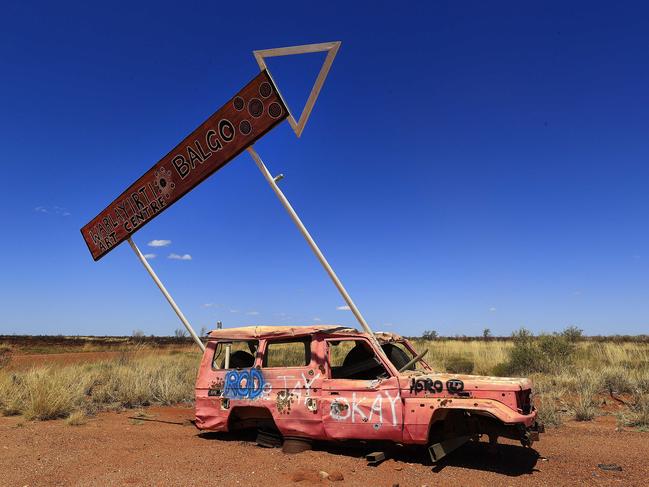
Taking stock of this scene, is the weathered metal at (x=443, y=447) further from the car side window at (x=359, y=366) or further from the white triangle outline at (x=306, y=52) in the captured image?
the white triangle outline at (x=306, y=52)

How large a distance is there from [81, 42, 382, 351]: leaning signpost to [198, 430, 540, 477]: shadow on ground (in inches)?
56.6

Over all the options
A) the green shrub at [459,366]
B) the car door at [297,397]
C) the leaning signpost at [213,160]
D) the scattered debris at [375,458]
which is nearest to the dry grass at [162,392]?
the green shrub at [459,366]

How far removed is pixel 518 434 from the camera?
17.5 ft

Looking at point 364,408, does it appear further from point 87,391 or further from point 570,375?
point 570,375

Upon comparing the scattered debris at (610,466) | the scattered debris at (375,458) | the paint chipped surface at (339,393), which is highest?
the paint chipped surface at (339,393)

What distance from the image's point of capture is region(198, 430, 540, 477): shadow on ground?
18.4 ft

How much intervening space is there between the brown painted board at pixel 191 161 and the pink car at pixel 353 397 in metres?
3.02

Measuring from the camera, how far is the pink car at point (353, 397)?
538 cm

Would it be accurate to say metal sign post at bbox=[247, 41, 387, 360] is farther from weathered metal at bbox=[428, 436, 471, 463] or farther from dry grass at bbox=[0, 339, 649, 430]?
dry grass at bbox=[0, 339, 649, 430]

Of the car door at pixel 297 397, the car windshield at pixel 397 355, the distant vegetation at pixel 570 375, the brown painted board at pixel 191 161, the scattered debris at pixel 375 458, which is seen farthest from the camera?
the distant vegetation at pixel 570 375

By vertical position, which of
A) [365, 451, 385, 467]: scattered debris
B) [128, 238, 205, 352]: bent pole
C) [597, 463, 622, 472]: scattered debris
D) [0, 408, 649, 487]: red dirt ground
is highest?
[128, 238, 205, 352]: bent pole

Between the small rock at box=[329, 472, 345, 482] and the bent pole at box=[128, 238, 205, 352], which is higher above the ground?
the bent pole at box=[128, 238, 205, 352]

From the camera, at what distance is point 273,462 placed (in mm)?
5859

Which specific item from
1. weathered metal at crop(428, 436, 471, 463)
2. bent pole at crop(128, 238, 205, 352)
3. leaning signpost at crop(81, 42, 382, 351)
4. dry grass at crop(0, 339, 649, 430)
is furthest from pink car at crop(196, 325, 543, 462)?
dry grass at crop(0, 339, 649, 430)
